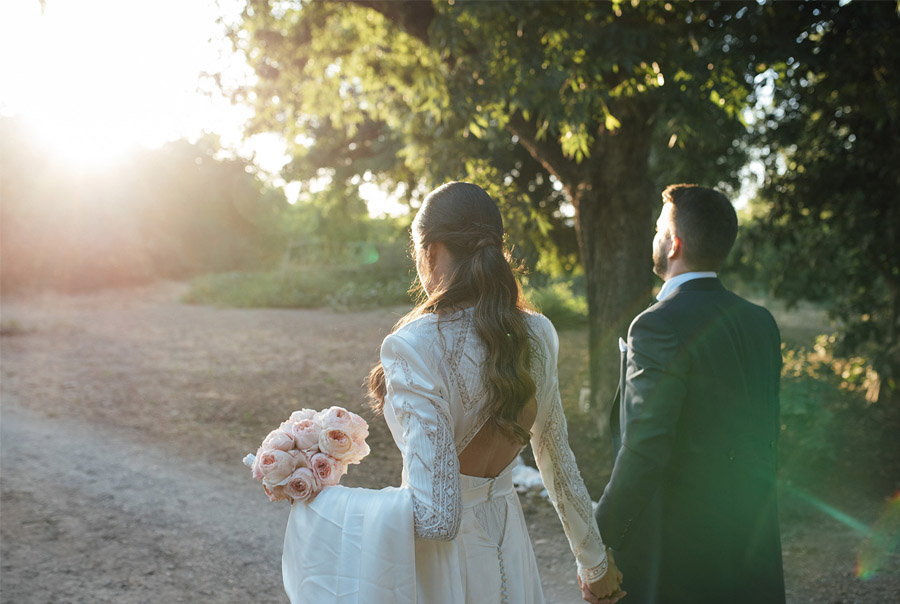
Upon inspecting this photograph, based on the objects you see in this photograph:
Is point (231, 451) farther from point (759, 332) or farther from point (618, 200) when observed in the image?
point (759, 332)

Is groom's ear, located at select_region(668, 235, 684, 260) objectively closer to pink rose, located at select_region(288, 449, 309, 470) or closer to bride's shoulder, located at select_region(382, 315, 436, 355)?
bride's shoulder, located at select_region(382, 315, 436, 355)

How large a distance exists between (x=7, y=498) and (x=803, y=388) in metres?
7.48

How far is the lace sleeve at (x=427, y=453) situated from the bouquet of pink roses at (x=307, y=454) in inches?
9.3

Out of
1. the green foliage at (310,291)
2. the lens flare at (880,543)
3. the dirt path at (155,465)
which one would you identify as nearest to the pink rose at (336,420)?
the dirt path at (155,465)

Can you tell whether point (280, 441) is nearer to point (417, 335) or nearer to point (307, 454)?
point (307, 454)

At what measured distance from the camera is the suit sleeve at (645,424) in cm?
212

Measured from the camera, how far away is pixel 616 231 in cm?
700

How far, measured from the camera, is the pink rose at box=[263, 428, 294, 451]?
6.18ft

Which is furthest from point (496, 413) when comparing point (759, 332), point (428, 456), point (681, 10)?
point (681, 10)

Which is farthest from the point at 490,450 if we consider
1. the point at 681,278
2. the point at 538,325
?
the point at 681,278

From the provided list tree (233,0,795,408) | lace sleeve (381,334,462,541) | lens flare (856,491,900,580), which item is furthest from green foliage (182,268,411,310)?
lace sleeve (381,334,462,541)

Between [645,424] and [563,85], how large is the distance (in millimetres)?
4312

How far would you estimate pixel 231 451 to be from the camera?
7.78 meters

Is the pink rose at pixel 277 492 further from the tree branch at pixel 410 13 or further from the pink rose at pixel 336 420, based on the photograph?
the tree branch at pixel 410 13
